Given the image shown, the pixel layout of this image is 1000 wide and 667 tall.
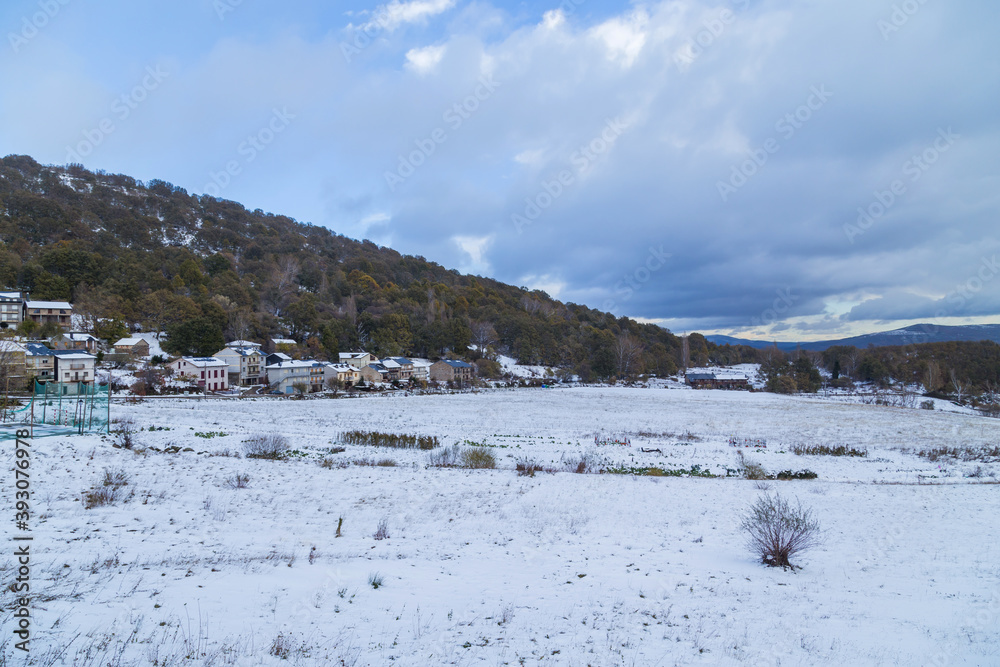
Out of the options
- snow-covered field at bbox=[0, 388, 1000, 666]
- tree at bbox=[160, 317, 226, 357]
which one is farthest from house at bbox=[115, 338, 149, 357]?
snow-covered field at bbox=[0, 388, 1000, 666]

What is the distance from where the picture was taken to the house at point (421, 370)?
67625 mm

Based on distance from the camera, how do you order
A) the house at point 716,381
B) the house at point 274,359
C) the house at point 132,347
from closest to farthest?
the house at point 132,347 < the house at point 274,359 < the house at point 716,381

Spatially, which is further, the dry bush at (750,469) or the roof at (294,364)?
the roof at (294,364)

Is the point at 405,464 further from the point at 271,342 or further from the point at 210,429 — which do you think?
the point at 271,342

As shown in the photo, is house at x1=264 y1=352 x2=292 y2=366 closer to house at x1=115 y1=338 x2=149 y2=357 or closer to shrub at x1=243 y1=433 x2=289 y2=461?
house at x1=115 y1=338 x2=149 y2=357

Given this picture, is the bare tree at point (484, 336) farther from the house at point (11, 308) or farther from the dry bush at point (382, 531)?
the dry bush at point (382, 531)

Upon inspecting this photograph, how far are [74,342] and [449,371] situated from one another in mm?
43123

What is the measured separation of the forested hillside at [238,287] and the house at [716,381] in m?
10.5

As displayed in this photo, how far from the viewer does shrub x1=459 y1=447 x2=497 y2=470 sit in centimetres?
1695

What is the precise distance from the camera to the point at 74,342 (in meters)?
46.5

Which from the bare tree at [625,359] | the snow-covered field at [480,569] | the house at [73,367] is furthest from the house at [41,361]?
the bare tree at [625,359]

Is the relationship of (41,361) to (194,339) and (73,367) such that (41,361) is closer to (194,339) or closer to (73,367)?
(73,367)

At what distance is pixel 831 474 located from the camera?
1772 centimetres

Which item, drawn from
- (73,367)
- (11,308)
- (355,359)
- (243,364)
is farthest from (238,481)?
(11,308)
